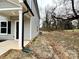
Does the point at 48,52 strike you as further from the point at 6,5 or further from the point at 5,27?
the point at 5,27

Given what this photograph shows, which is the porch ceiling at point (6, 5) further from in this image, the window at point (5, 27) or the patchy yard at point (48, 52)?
the window at point (5, 27)

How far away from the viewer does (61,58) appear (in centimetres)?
905

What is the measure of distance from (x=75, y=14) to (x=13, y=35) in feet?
32.4

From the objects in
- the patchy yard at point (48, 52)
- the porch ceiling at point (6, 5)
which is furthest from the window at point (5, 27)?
the porch ceiling at point (6, 5)

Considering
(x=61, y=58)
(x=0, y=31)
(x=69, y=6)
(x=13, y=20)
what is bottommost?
(x=61, y=58)

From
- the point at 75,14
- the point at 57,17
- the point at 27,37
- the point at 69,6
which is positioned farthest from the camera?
the point at 57,17

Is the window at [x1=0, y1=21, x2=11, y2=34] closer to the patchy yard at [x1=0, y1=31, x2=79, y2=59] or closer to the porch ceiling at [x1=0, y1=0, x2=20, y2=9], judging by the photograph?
the patchy yard at [x1=0, y1=31, x2=79, y2=59]

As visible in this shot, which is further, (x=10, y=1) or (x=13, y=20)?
(x=13, y=20)

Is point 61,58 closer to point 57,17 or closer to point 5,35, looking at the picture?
point 5,35

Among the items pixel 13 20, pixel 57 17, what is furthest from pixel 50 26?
pixel 13 20

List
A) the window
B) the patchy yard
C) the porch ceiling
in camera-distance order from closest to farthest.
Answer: the patchy yard
the porch ceiling
the window

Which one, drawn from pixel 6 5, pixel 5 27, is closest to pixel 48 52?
pixel 6 5

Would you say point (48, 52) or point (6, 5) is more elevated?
point (6, 5)

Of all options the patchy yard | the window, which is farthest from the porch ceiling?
the window
